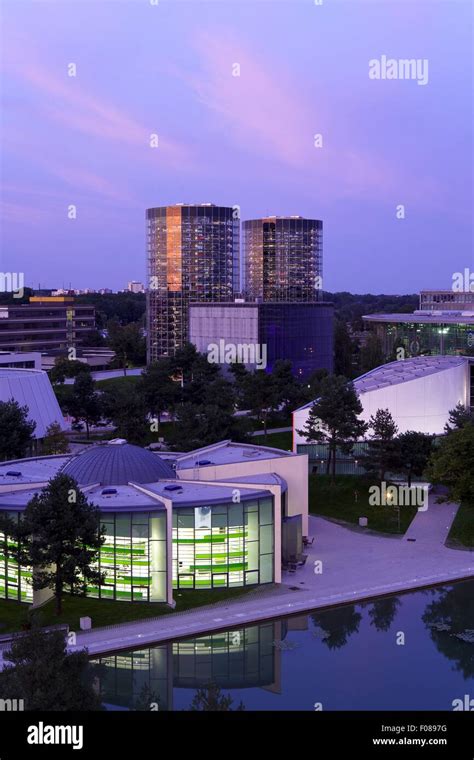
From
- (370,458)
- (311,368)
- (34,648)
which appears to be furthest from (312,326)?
(34,648)

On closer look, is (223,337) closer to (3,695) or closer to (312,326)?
(312,326)

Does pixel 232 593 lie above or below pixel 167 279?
below

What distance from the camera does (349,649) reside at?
30.9 m

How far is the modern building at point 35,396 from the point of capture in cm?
6112

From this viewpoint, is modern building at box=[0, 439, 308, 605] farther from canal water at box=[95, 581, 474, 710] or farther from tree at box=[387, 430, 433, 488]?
tree at box=[387, 430, 433, 488]

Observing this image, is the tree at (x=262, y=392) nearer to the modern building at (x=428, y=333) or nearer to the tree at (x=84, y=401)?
the tree at (x=84, y=401)

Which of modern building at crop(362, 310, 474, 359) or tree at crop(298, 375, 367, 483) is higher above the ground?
modern building at crop(362, 310, 474, 359)

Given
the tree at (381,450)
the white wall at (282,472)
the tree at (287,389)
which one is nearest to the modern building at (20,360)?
the tree at (287,389)

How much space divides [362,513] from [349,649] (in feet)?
59.9

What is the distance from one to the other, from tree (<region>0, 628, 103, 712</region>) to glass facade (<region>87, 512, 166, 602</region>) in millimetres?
11665

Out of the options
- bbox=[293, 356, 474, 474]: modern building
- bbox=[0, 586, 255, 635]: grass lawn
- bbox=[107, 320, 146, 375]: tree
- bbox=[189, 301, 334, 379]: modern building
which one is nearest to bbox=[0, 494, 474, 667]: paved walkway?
bbox=[0, 586, 255, 635]: grass lawn

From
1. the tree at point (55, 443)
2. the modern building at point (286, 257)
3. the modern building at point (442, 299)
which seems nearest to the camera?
the tree at point (55, 443)

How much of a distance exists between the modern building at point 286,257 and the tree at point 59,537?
13218 cm

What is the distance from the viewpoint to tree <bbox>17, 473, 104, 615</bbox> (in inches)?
1280
